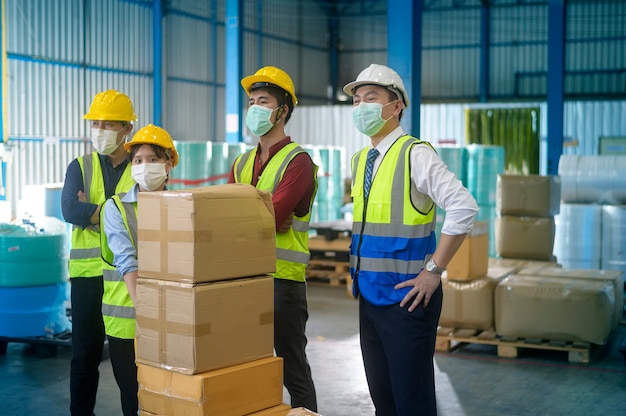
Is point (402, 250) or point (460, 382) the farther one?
point (460, 382)

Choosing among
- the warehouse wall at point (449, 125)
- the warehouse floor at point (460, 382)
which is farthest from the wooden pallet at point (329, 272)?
the warehouse wall at point (449, 125)

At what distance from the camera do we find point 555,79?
37.6ft

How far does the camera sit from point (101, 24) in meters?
18.0

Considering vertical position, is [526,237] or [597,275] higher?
[526,237]

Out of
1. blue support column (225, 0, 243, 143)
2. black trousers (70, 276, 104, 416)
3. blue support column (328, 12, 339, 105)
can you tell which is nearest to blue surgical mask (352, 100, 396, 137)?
black trousers (70, 276, 104, 416)

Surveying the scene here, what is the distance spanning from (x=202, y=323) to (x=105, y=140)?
170 centimetres

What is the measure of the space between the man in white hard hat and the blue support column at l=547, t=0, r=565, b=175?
7953 millimetres

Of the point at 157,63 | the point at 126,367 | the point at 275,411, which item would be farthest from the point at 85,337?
the point at 157,63

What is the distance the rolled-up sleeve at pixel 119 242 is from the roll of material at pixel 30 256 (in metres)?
3.39

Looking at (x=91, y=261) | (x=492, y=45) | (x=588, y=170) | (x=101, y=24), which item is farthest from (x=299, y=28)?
(x=91, y=261)

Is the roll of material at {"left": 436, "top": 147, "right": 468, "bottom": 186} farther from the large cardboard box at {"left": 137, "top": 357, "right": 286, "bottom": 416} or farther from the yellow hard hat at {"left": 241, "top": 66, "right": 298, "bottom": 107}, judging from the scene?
the large cardboard box at {"left": 137, "top": 357, "right": 286, "bottom": 416}

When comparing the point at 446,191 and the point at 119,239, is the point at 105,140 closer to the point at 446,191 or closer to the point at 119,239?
the point at 119,239

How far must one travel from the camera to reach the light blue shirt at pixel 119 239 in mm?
3596

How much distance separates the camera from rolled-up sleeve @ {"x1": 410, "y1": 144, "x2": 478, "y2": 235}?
3.35m
